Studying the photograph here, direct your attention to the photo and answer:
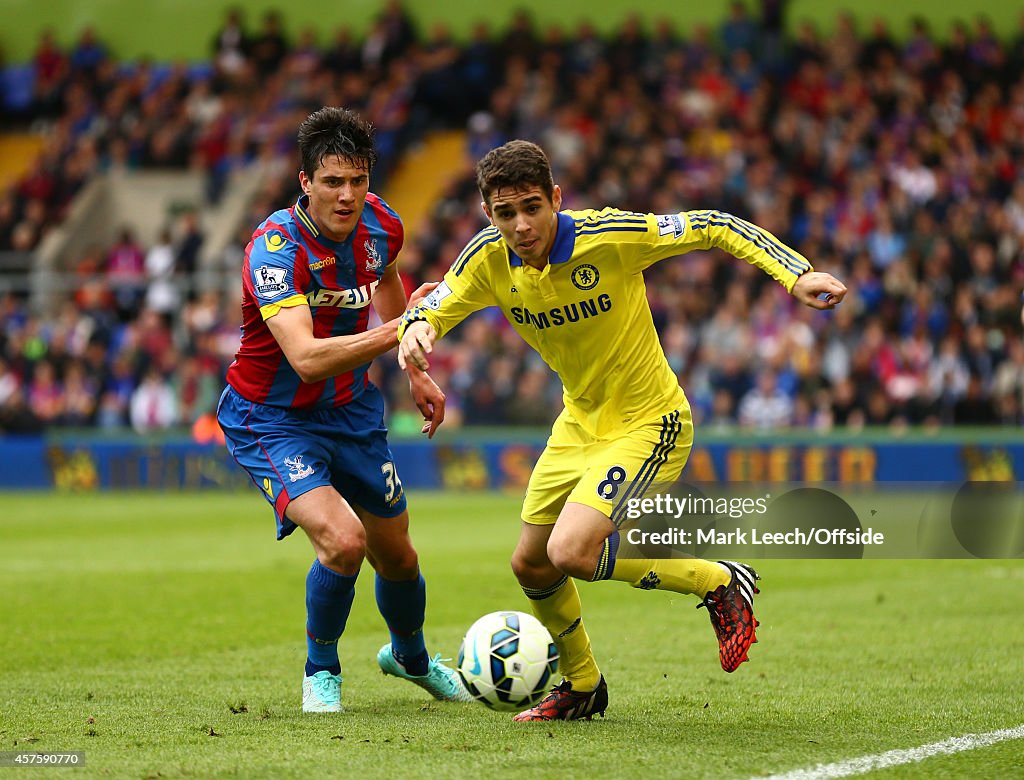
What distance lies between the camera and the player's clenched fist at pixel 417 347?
18.4 ft

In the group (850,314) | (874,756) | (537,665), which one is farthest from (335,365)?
(850,314)

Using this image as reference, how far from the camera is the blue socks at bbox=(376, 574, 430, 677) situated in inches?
259

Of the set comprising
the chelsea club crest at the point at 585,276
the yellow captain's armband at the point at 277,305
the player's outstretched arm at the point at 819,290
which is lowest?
the player's outstretched arm at the point at 819,290

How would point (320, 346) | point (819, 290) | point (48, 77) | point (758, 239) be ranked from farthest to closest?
1. point (48, 77)
2. point (320, 346)
3. point (758, 239)
4. point (819, 290)

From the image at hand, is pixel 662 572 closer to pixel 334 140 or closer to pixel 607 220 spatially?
pixel 607 220

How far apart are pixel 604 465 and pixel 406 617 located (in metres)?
1.29

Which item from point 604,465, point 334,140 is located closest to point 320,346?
point 334,140

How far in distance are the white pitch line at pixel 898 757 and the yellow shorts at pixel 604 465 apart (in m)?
1.37

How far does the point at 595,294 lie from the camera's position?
599cm

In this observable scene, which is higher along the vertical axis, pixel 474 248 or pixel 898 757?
pixel 474 248

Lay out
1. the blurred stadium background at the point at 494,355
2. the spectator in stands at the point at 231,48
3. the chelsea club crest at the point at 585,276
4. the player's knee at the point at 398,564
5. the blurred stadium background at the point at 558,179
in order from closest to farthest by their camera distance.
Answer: the chelsea club crest at the point at 585,276
the blurred stadium background at the point at 494,355
the player's knee at the point at 398,564
the blurred stadium background at the point at 558,179
the spectator in stands at the point at 231,48

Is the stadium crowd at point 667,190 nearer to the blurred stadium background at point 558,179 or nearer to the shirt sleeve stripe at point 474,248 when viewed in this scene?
the blurred stadium background at point 558,179

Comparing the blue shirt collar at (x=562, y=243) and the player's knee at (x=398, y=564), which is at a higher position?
the blue shirt collar at (x=562, y=243)

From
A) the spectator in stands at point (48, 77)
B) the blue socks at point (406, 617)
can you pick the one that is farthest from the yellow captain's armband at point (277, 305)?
the spectator in stands at point (48, 77)
